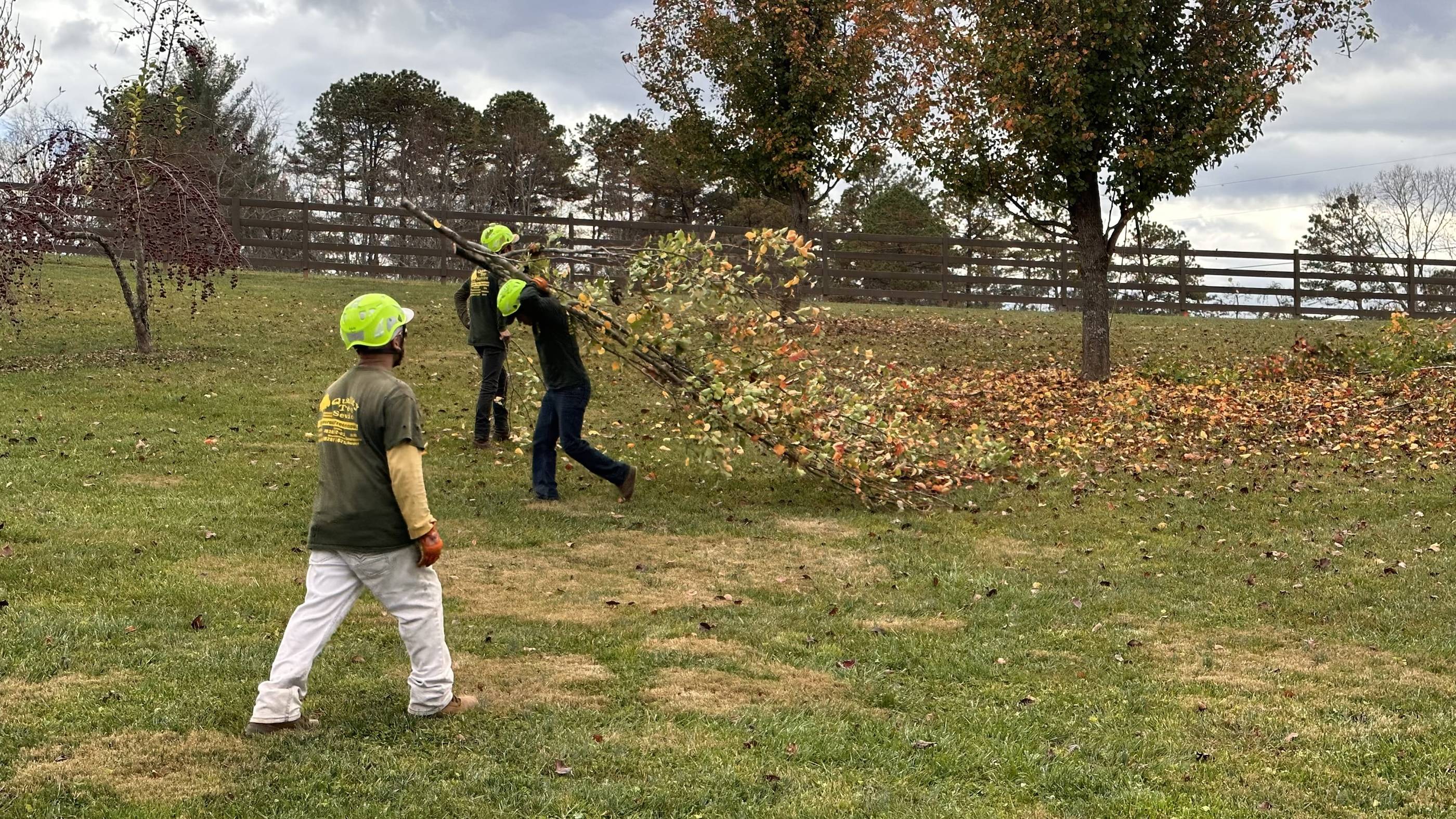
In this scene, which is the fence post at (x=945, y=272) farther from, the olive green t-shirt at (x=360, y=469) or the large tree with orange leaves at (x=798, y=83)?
the olive green t-shirt at (x=360, y=469)

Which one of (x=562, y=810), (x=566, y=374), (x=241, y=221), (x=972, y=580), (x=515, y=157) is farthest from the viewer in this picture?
(x=515, y=157)

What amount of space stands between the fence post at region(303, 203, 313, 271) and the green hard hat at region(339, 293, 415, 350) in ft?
72.1

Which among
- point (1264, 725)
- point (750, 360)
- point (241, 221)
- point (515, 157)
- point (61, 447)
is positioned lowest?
point (1264, 725)

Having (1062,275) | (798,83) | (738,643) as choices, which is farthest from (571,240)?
(738,643)

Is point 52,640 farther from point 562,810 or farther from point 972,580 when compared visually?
point 972,580

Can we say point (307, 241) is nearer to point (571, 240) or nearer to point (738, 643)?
point (571, 240)

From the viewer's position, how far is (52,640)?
5711 millimetres

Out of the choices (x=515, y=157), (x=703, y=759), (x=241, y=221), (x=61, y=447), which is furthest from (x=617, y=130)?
(x=703, y=759)

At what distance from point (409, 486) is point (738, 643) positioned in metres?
2.28

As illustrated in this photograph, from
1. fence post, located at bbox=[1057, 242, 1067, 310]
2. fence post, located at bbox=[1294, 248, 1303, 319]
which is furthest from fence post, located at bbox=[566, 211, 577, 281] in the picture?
fence post, located at bbox=[1294, 248, 1303, 319]

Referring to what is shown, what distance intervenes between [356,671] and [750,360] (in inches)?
207

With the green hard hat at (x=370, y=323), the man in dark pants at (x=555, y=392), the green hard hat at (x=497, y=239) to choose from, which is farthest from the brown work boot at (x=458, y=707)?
the green hard hat at (x=497, y=239)

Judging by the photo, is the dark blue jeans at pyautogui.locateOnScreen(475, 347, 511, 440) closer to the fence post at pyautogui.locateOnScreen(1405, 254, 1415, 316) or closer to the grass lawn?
the grass lawn

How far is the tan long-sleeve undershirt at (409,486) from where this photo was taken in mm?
4652
